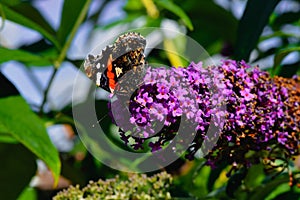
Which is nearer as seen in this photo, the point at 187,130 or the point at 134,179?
the point at 187,130

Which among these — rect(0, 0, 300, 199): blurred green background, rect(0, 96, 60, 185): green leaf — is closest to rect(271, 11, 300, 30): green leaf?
rect(0, 0, 300, 199): blurred green background

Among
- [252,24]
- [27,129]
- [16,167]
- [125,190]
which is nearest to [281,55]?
[252,24]

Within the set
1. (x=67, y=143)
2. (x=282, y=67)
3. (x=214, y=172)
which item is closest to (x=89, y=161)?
(x=67, y=143)

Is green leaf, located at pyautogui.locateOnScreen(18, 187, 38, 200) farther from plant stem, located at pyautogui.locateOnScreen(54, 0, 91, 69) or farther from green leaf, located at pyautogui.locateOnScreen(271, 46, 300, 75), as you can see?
green leaf, located at pyautogui.locateOnScreen(271, 46, 300, 75)

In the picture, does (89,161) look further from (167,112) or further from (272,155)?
(167,112)

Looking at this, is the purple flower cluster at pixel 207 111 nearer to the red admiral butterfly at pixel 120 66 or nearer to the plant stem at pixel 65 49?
the red admiral butterfly at pixel 120 66
